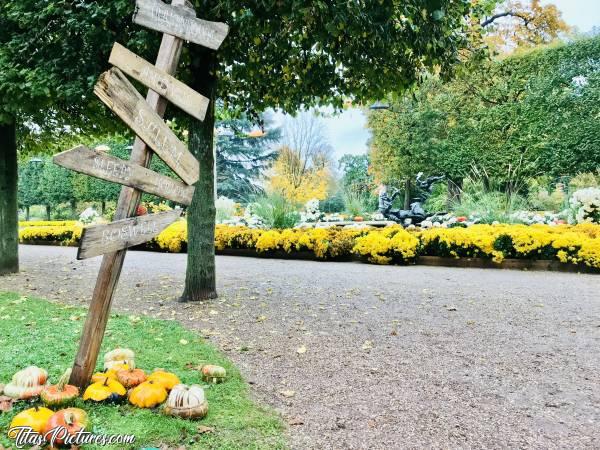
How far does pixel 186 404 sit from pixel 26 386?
846mm

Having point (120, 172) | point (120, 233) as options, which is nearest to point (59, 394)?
A: point (120, 233)

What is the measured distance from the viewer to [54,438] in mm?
1897

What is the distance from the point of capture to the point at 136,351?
336 centimetres

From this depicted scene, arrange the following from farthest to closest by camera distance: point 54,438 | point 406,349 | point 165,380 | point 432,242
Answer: point 432,242 < point 406,349 < point 165,380 < point 54,438

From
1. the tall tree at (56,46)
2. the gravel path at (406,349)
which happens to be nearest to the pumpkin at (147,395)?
the gravel path at (406,349)

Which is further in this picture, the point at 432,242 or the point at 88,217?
the point at 88,217

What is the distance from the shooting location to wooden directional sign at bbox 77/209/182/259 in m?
2.23

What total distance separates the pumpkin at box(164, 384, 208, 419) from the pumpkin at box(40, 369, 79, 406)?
467mm

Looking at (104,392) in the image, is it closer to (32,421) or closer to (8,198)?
(32,421)

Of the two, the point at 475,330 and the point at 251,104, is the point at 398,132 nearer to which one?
the point at 251,104

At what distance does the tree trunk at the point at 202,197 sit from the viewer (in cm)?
517

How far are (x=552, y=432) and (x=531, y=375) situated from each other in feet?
2.83

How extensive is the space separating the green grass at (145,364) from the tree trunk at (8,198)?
267 centimetres

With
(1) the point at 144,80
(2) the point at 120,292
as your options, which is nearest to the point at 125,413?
(1) the point at 144,80
